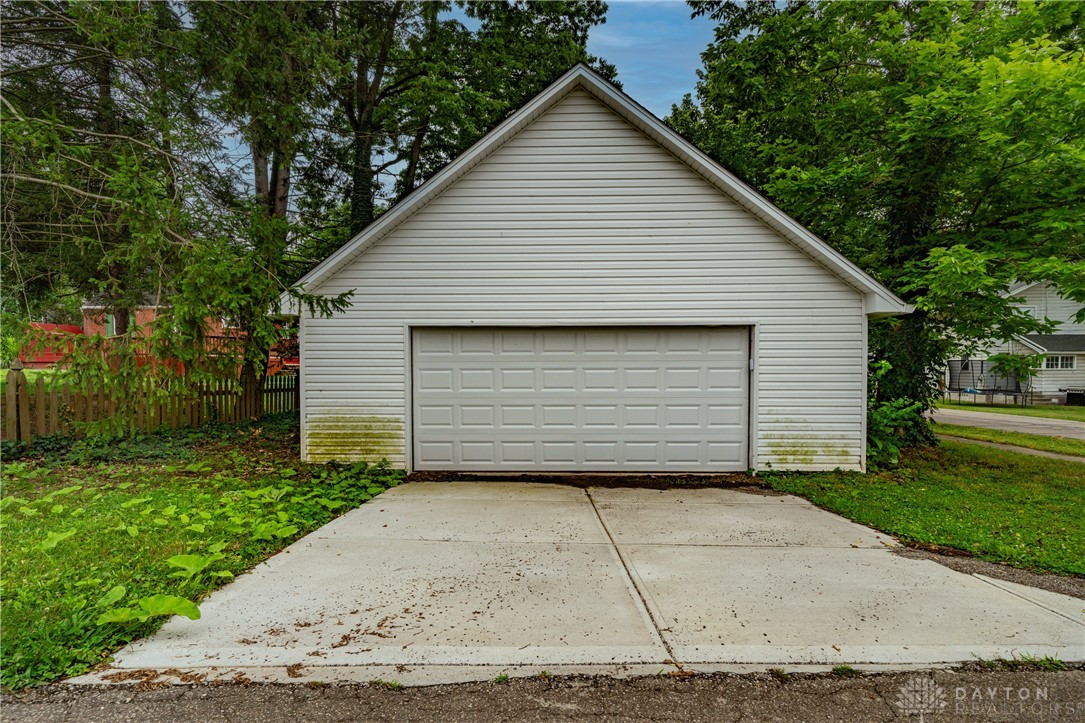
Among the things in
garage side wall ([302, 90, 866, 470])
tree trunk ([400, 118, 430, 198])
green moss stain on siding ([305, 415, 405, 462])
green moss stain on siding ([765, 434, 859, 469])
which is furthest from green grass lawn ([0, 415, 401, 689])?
tree trunk ([400, 118, 430, 198])

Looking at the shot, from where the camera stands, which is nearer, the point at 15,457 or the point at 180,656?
the point at 180,656

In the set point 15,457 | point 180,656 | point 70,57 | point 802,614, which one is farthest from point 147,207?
point 802,614

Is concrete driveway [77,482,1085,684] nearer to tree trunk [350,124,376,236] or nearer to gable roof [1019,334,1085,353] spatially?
tree trunk [350,124,376,236]

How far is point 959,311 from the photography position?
865cm

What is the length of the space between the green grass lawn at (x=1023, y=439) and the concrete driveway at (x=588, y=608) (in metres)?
9.02

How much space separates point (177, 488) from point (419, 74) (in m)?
11.8

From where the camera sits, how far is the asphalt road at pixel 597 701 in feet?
7.68

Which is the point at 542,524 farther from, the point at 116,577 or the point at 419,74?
the point at 419,74

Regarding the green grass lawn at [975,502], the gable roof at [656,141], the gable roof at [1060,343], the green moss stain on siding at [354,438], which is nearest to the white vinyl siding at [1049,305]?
the gable roof at [1060,343]

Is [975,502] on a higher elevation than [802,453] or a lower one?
lower

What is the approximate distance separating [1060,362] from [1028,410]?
7.59 m

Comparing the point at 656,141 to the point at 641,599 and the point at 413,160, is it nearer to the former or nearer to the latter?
the point at 641,599

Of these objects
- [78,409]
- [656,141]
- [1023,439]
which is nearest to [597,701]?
[656,141]

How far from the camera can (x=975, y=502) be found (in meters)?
6.18
